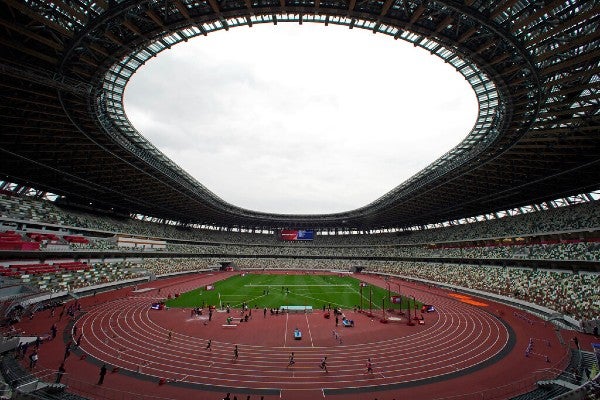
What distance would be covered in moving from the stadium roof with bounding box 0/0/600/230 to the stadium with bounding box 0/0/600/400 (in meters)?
0.14

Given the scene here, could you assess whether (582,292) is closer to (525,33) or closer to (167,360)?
(525,33)

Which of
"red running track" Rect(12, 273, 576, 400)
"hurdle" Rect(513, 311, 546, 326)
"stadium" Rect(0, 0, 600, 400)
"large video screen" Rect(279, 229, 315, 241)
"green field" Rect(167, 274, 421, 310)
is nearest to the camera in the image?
"stadium" Rect(0, 0, 600, 400)

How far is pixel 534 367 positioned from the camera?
20.5 metres

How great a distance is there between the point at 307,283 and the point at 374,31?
50.5 m

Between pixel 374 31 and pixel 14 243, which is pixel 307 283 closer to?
pixel 14 243

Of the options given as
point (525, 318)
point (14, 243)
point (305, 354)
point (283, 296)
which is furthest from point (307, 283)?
point (14, 243)

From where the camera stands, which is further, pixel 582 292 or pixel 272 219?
pixel 272 219

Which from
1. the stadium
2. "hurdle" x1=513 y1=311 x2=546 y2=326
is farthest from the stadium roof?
"hurdle" x1=513 y1=311 x2=546 y2=326

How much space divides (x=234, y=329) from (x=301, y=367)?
10384 mm


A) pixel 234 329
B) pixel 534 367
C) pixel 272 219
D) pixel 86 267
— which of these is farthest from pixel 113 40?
pixel 272 219

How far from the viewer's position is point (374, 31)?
1797cm

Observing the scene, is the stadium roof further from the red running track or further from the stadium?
the red running track

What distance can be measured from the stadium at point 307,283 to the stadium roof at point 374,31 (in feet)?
0.45

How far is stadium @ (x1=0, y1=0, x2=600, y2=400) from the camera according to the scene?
651 inches
